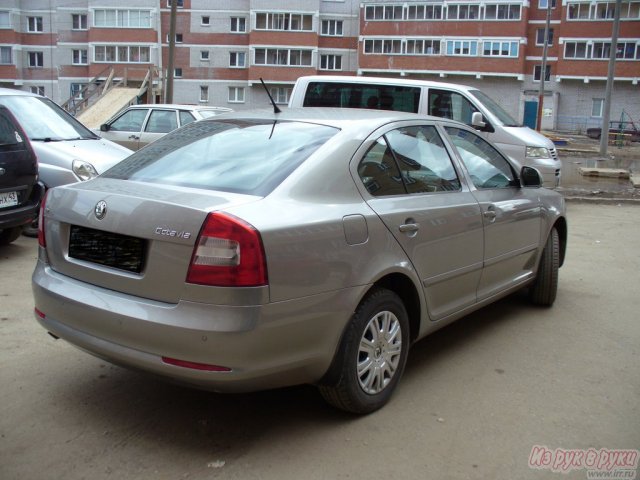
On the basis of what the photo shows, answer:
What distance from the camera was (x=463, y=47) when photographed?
178ft

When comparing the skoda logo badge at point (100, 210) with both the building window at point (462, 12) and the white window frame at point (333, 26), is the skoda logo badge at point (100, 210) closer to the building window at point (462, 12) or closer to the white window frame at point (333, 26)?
the building window at point (462, 12)

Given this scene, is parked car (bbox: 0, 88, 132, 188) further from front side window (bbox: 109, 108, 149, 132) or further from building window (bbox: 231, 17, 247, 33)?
building window (bbox: 231, 17, 247, 33)

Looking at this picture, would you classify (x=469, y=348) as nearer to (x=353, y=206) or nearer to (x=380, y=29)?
(x=353, y=206)

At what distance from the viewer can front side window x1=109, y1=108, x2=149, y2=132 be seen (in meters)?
13.6

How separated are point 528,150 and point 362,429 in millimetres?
8161

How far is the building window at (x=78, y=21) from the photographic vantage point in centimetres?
5856

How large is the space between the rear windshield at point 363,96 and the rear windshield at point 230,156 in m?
6.15

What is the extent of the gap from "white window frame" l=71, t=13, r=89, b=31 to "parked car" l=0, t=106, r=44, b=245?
185ft

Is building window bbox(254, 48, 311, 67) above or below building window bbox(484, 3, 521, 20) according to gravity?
below

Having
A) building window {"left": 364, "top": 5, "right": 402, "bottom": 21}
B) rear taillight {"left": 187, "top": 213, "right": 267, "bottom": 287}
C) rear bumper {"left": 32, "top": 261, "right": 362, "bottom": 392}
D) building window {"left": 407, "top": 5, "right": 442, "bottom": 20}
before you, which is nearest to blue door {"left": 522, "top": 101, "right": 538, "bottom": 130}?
building window {"left": 407, "top": 5, "right": 442, "bottom": 20}

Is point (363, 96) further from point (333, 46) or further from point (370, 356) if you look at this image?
point (333, 46)

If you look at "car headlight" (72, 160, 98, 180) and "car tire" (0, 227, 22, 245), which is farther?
"car headlight" (72, 160, 98, 180)

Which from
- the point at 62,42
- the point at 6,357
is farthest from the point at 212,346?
the point at 62,42

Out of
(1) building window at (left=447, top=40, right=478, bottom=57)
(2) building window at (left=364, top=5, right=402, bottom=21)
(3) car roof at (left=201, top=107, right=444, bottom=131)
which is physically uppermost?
(2) building window at (left=364, top=5, right=402, bottom=21)
